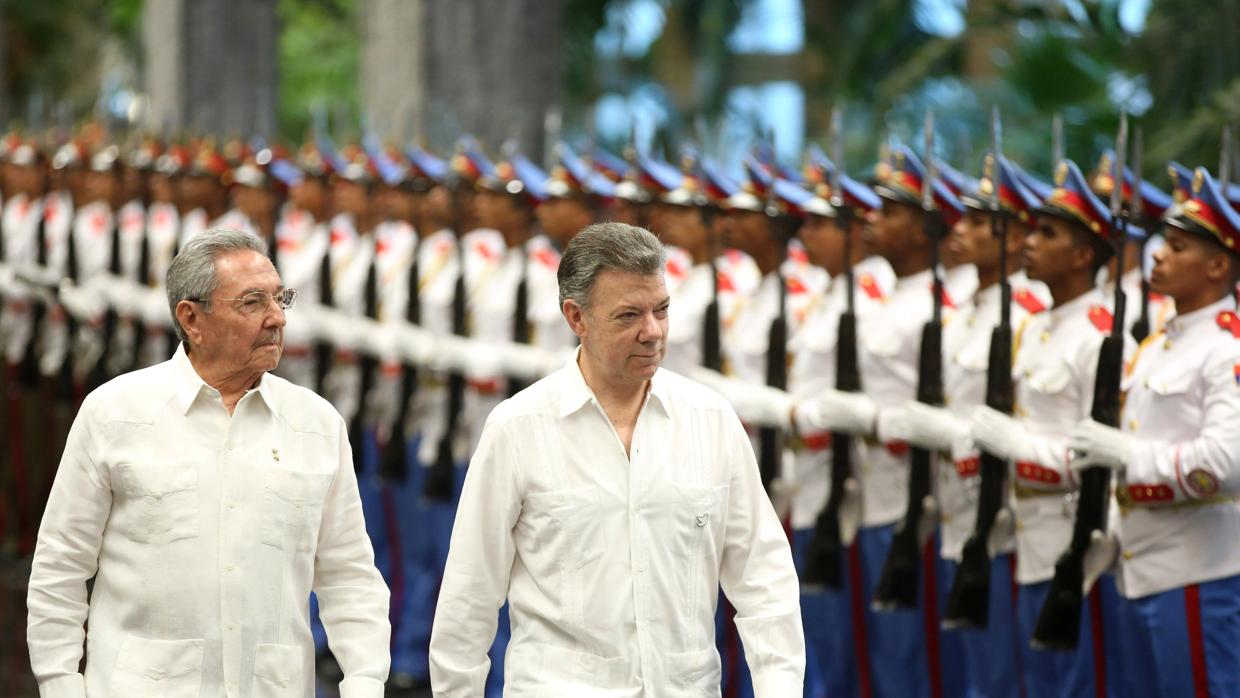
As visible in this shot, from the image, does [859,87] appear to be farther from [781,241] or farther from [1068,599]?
[1068,599]

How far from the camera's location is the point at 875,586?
6133 mm

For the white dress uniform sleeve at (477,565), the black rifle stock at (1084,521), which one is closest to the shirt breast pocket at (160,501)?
the white dress uniform sleeve at (477,565)

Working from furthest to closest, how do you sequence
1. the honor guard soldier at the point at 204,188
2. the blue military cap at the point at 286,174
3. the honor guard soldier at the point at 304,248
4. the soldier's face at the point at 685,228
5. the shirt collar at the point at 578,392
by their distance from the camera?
the honor guard soldier at the point at 204,188, the blue military cap at the point at 286,174, the honor guard soldier at the point at 304,248, the soldier's face at the point at 685,228, the shirt collar at the point at 578,392

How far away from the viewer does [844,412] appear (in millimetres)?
6004

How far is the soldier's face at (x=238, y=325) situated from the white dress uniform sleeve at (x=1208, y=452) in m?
2.27

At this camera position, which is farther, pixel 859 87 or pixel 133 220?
pixel 859 87

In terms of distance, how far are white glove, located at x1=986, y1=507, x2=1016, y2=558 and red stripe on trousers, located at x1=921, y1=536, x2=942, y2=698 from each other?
46 cm

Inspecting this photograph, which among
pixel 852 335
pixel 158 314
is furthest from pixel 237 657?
pixel 158 314

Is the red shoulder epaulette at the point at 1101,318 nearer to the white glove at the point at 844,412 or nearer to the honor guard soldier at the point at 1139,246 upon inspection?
the honor guard soldier at the point at 1139,246

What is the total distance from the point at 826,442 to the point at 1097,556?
1.36 metres

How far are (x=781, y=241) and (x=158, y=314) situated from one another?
3.69 m

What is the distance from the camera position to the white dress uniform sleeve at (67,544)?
3674 mm

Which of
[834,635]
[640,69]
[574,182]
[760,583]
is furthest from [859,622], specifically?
[640,69]

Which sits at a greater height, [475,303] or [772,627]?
[475,303]
